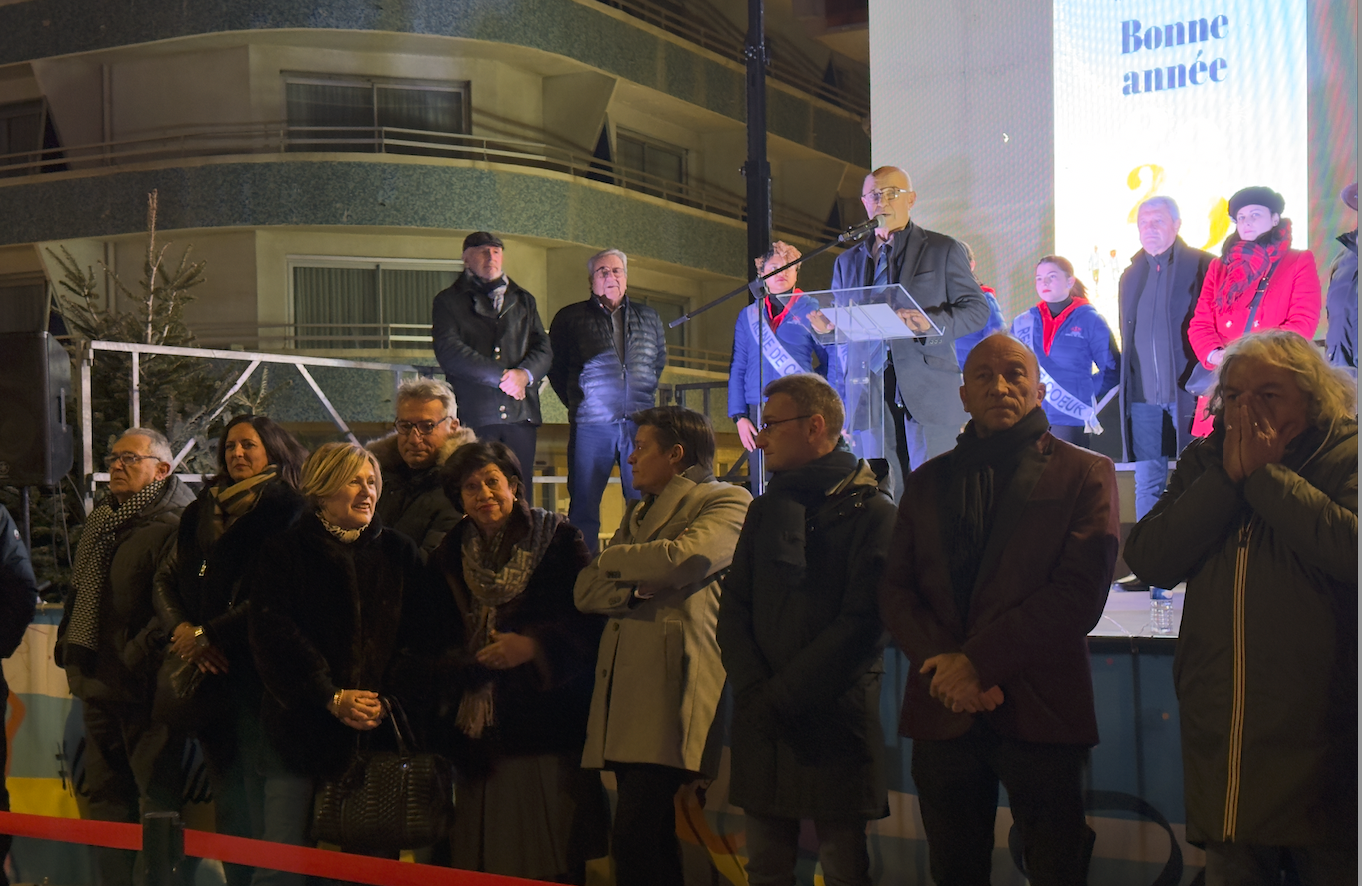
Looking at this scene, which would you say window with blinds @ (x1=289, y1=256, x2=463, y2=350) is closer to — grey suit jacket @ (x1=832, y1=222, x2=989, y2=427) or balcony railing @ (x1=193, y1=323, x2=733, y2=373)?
balcony railing @ (x1=193, y1=323, x2=733, y2=373)

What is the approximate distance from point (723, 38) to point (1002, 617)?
15.7m

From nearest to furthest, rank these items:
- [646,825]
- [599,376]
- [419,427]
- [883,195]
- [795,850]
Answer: [795,850]
[646,825]
[419,427]
[883,195]
[599,376]

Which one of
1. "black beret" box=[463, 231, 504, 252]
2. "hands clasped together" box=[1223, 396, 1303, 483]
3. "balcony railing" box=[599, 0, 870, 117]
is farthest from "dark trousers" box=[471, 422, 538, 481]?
"balcony railing" box=[599, 0, 870, 117]

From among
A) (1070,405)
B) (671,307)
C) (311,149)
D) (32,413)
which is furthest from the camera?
(671,307)

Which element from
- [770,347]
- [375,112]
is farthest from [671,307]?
[770,347]

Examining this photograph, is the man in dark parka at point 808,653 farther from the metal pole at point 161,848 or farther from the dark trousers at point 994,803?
the metal pole at point 161,848

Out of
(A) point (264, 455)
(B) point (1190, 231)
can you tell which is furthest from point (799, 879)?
(B) point (1190, 231)

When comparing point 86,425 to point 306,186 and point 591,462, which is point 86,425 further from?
point 306,186

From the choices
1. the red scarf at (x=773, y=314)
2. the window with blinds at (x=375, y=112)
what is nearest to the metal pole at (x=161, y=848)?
the red scarf at (x=773, y=314)

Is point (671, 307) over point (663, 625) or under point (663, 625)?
over

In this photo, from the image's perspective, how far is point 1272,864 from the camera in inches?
109

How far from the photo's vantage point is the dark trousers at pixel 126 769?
444 centimetres

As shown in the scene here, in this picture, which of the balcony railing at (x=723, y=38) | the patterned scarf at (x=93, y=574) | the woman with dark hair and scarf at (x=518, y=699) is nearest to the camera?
the woman with dark hair and scarf at (x=518, y=699)

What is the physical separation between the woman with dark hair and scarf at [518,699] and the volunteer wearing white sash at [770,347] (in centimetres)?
212
